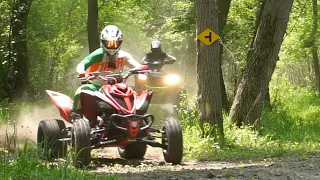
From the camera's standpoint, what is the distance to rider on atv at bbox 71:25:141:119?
9.59 meters

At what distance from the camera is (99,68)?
9797mm

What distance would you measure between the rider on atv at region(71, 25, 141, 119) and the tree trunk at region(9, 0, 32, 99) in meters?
10.4

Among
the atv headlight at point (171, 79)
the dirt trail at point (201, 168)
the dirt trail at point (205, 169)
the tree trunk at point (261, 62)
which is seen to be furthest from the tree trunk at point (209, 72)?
the atv headlight at point (171, 79)

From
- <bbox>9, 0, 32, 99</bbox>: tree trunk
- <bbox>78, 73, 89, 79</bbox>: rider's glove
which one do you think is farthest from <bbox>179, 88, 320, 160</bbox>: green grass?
<bbox>9, 0, 32, 99</bbox>: tree trunk

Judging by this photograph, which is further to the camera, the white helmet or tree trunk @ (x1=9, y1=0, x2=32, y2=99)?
tree trunk @ (x1=9, y1=0, x2=32, y2=99)

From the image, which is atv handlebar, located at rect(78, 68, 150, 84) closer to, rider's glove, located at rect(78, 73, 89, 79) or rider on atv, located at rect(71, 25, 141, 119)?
rider's glove, located at rect(78, 73, 89, 79)

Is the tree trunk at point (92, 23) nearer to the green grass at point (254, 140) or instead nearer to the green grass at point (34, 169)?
the green grass at point (254, 140)

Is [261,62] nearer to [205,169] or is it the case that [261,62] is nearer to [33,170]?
[205,169]

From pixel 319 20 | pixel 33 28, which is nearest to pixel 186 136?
pixel 33 28

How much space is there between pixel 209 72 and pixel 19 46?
32.5 ft

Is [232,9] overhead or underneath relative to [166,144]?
overhead

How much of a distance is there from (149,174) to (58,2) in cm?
2256

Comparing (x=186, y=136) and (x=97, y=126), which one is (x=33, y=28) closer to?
(x=186, y=136)

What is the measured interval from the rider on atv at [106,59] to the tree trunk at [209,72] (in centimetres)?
236
